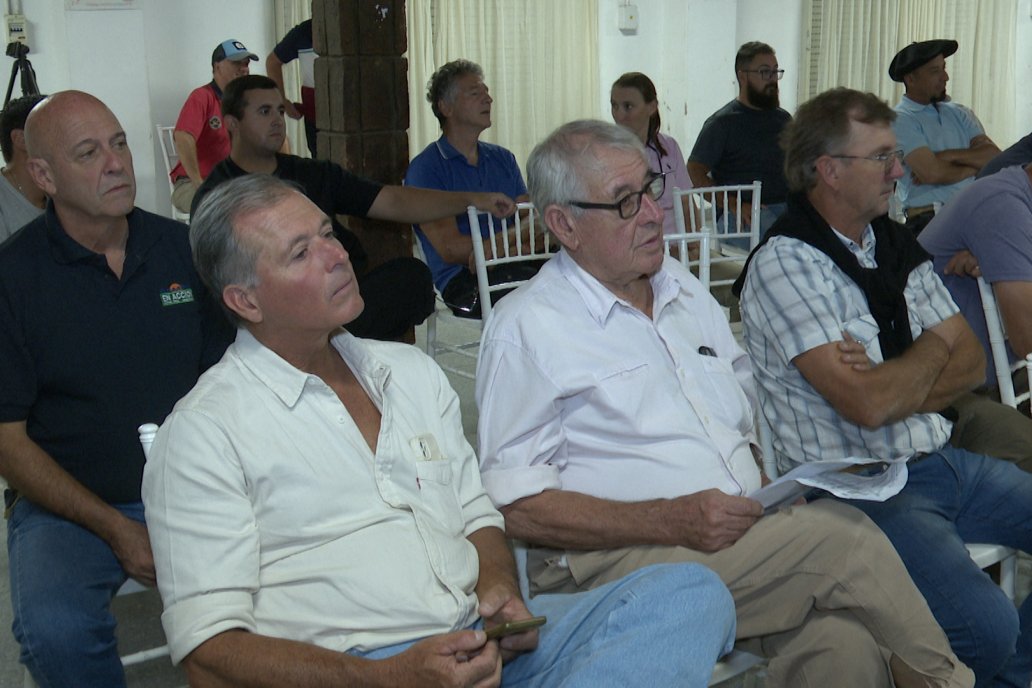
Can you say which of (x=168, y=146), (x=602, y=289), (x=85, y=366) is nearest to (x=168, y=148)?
(x=168, y=146)

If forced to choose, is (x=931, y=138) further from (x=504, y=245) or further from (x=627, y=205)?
(x=627, y=205)

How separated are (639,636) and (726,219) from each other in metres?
2.86

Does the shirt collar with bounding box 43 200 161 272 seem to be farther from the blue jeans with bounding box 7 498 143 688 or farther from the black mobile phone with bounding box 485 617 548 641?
the black mobile phone with bounding box 485 617 548 641

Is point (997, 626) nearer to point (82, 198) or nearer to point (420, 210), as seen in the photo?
point (82, 198)

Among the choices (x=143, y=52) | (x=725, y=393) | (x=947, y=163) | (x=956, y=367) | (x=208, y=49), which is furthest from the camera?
(x=208, y=49)

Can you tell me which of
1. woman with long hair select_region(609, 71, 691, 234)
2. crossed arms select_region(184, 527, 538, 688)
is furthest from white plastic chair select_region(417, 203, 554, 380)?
crossed arms select_region(184, 527, 538, 688)

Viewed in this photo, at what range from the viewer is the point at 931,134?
5051 mm

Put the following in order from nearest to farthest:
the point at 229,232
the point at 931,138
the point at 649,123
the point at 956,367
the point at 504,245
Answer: the point at 229,232, the point at 956,367, the point at 504,245, the point at 649,123, the point at 931,138

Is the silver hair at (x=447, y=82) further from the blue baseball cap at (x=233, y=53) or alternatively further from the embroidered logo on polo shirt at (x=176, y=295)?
the embroidered logo on polo shirt at (x=176, y=295)

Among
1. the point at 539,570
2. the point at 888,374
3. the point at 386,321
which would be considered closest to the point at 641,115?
the point at 386,321

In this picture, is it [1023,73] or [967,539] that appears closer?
[967,539]

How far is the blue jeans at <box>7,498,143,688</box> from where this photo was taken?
1.76 meters

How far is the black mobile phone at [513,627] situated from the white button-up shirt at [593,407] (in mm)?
318

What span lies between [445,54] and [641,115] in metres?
3.13
